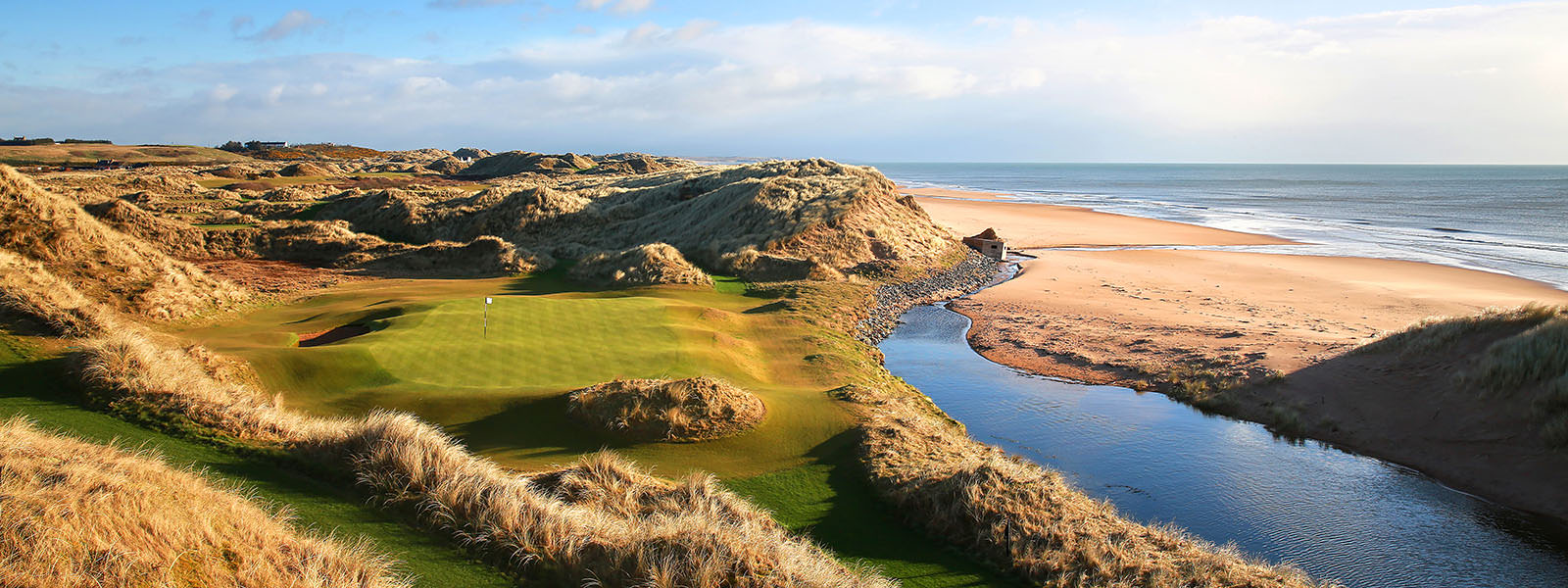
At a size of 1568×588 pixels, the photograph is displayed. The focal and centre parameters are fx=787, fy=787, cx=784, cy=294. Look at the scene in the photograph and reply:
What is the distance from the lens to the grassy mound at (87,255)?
45.3ft

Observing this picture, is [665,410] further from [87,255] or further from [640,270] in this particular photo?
[640,270]

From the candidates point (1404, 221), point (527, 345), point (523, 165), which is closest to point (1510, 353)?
point (527, 345)

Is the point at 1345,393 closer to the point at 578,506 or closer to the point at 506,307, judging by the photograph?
the point at 578,506

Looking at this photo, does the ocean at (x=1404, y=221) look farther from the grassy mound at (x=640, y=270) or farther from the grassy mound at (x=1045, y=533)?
the grassy mound at (x=1045, y=533)

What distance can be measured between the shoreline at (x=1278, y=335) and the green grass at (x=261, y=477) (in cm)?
1415

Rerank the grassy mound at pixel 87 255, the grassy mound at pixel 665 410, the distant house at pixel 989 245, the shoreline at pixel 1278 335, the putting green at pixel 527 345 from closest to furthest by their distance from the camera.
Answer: the grassy mound at pixel 665 410 < the putting green at pixel 527 345 < the shoreline at pixel 1278 335 < the grassy mound at pixel 87 255 < the distant house at pixel 989 245

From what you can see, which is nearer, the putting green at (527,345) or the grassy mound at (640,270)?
the putting green at (527,345)

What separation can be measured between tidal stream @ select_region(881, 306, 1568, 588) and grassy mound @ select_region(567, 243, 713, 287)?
989cm

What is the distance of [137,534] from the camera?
4.43m

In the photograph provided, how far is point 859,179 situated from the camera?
126 ft

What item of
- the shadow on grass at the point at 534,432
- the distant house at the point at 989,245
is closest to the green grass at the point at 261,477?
the shadow on grass at the point at 534,432

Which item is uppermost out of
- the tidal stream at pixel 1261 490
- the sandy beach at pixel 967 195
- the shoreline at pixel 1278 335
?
the sandy beach at pixel 967 195

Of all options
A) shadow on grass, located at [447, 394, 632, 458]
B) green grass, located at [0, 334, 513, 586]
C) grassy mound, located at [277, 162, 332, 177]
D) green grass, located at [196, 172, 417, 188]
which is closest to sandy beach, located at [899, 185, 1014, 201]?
green grass, located at [196, 172, 417, 188]

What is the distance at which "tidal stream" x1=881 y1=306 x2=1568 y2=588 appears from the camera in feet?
32.2
